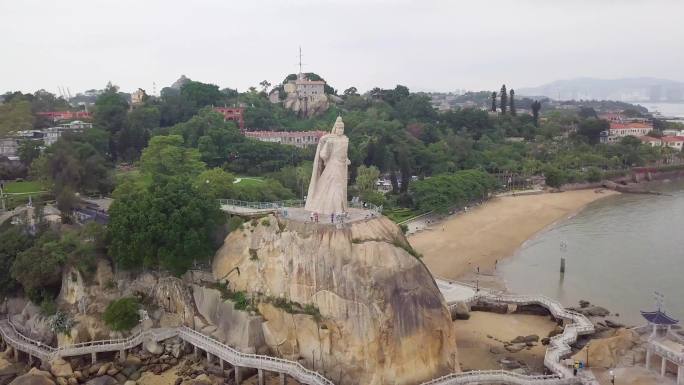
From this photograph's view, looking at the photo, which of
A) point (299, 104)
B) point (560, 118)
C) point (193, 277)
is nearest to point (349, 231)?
point (193, 277)

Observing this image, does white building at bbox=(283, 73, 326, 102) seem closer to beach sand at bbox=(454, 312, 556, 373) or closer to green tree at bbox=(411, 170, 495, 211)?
green tree at bbox=(411, 170, 495, 211)

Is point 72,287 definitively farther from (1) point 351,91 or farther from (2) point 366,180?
(1) point 351,91

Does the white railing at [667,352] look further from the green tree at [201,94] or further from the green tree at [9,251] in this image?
the green tree at [201,94]

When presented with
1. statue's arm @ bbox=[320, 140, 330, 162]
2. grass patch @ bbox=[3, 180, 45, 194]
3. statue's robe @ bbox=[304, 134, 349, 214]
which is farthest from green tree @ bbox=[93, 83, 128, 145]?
statue's arm @ bbox=[320, 140, 330, 162]

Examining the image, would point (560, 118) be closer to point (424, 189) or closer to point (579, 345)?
point (424, 189)

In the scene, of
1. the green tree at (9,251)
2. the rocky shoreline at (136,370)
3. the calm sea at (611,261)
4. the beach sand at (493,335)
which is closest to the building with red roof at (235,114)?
the calm sea at (611,261)
